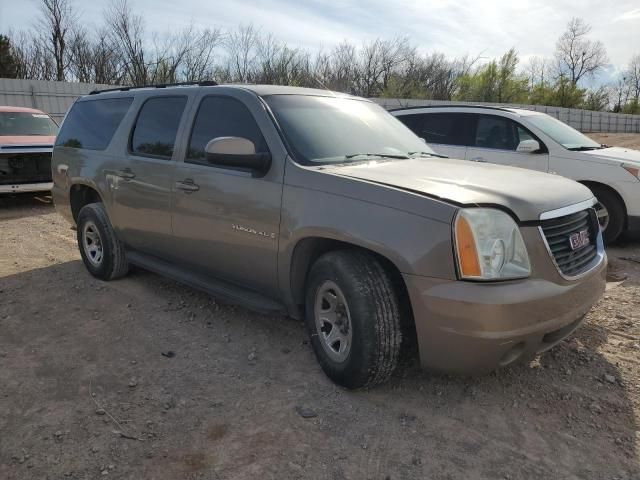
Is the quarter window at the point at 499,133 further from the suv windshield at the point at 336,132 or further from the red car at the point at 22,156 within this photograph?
the red car at the point at 22,156

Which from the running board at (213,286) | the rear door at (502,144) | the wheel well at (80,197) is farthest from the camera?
the rear door at (502,144)

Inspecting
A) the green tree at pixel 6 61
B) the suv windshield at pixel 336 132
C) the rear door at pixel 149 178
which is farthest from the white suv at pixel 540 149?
the green tree at pixel 6 61

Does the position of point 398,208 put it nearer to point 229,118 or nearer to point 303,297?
point 303,297

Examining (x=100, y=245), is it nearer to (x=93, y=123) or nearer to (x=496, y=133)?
(x=93, y=123)

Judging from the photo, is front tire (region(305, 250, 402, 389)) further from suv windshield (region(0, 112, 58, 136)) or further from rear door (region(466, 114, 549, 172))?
suv windshield (region(0, 112, 58, 136))

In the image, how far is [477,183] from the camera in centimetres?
293

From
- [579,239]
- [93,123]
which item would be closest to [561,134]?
[579,239]

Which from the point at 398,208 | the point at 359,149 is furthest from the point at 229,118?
the point at 398,208

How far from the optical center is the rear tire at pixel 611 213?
6.43 metres

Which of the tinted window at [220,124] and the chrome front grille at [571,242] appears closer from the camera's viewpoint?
the chrome front grille at [571,242]

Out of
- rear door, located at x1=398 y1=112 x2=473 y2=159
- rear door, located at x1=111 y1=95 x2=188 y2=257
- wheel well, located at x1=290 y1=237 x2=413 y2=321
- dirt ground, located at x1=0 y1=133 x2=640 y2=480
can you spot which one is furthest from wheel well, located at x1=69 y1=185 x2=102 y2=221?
rear door, located at x1=398 y1=112 x2=473 y2=159

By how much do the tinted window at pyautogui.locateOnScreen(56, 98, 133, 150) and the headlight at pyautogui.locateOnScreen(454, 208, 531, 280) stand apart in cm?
360

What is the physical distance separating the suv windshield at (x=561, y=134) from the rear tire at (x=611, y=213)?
2.56 ft

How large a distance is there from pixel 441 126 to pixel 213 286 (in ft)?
17.0
